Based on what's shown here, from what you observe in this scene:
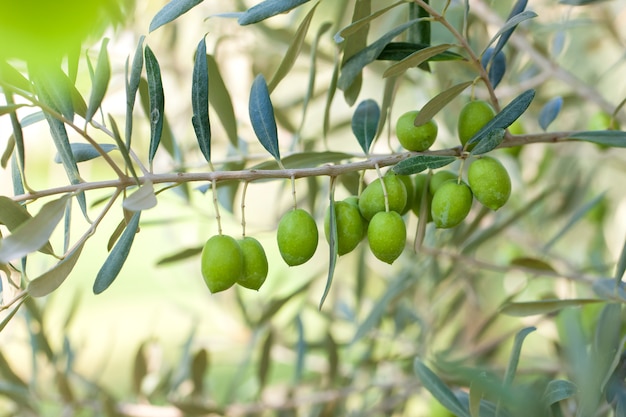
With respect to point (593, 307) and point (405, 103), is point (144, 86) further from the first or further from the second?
point (405, 103)

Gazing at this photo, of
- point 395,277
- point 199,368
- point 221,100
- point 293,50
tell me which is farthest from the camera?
point 395,277

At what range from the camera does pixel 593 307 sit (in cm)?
130

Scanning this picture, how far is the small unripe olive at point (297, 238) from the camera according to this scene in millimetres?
633

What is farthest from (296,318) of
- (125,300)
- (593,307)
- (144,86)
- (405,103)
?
(125,300)

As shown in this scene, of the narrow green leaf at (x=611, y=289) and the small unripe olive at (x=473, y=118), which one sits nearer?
the small unripe olive at (x=473, y=118)

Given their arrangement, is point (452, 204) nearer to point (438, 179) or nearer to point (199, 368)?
point (438, 179)

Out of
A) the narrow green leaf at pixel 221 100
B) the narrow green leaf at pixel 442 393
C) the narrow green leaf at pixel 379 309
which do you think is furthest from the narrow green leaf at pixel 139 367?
the narrow green leaf at pixel 442 393

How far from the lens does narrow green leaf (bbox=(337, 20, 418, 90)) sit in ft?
2.32

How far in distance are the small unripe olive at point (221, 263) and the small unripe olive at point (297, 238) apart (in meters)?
0.05

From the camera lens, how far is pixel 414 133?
0.70 metres

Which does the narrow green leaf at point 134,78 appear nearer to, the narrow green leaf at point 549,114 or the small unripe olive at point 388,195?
the small unripe olive at point 388,195

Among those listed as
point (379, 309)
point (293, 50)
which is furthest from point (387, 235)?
point (379, 309)

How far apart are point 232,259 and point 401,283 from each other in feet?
2.12

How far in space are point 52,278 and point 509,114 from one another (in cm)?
47
